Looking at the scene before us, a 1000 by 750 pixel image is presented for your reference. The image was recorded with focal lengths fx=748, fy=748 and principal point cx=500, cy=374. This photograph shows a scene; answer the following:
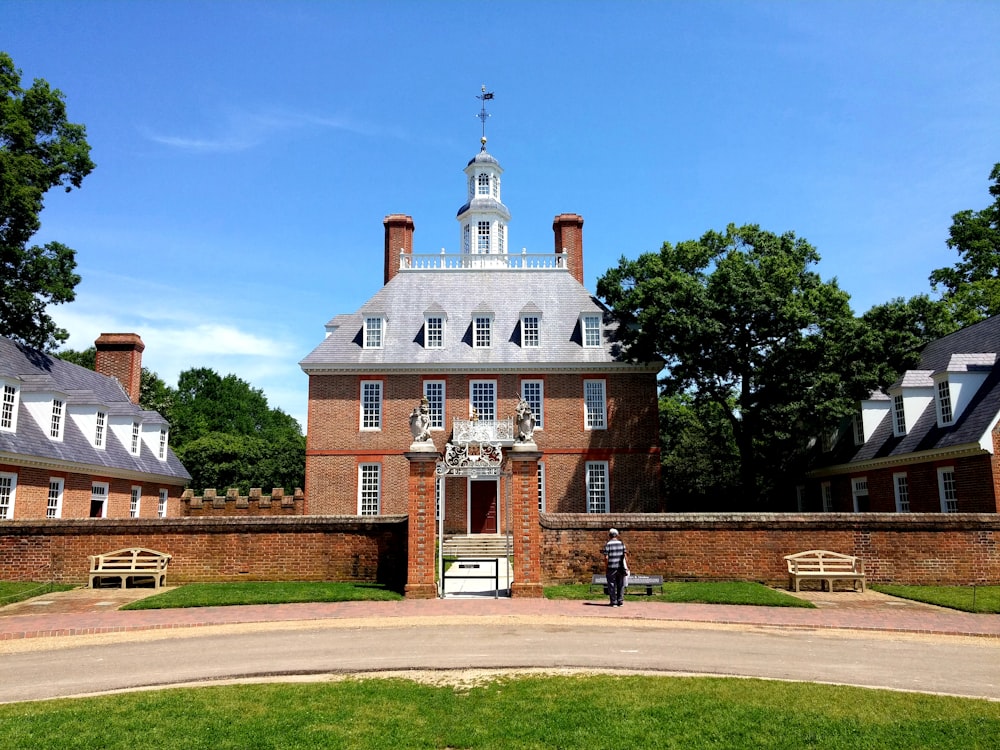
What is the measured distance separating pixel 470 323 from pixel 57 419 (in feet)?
54.2

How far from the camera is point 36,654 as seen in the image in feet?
37.3

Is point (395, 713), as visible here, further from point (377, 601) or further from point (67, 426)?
point (67, 426)

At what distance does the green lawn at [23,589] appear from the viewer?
1688 centimetres

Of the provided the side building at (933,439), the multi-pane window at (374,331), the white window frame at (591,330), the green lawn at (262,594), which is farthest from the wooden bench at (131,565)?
the side building at (933,439)

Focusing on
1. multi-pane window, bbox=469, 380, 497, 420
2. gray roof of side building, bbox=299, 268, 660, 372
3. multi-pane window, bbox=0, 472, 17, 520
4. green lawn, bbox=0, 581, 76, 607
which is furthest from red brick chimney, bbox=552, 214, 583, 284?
green lawn, bbox=0, 581, 76, 607

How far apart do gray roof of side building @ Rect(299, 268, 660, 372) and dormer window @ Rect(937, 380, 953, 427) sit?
34.9 feet

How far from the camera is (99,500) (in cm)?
2839

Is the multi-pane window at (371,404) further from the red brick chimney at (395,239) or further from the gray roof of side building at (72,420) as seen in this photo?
the gray roof of side building at (72,420)

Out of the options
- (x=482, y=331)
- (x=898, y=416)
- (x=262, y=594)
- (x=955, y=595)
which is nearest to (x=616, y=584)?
(x=955, y=595)

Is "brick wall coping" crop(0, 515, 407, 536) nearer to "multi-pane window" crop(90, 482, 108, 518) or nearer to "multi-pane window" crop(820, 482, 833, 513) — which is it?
"multi-pane window" crop(90, 482, 108, 518)

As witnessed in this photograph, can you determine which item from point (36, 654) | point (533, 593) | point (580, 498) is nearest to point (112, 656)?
point (36, 654)

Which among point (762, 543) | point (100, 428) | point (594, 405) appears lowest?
point (762, 543)

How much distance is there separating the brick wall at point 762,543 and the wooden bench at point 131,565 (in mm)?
9584

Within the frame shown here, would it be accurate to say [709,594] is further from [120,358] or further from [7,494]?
[120,358]
